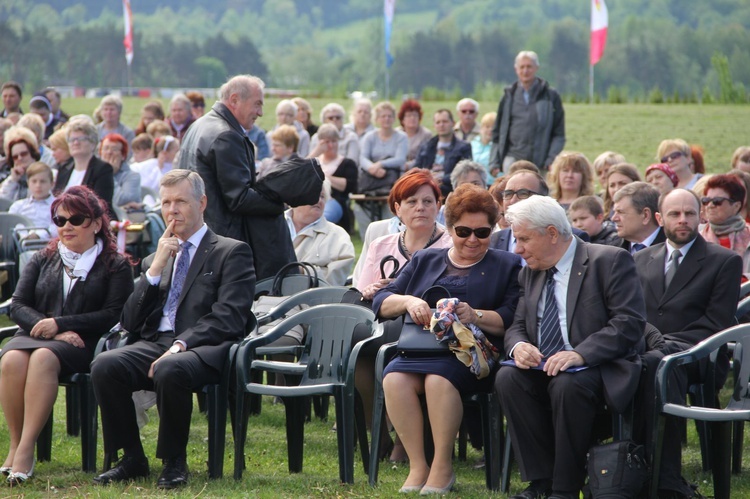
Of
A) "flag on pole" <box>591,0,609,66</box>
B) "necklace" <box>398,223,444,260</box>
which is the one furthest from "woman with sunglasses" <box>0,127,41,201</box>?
"flag on pole" <box>591,0,609,66</box>

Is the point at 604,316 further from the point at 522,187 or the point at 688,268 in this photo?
the point at 522,187

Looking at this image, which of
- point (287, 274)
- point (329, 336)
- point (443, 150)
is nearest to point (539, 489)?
point (329, 336)

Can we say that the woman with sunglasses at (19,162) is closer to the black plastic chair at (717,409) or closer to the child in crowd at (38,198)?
the child in crowd at (38,198)

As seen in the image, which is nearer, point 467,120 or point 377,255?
point 377,255

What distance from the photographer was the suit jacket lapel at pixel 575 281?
4992 mm

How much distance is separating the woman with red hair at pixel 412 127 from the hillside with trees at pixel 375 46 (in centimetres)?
3024

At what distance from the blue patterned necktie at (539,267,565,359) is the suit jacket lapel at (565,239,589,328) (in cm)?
Result: 6

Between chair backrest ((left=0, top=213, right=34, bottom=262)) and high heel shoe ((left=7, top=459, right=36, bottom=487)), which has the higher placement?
chair backrest ((left=0, top=213, right=34, bottom=262))

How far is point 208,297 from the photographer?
5.66 meters

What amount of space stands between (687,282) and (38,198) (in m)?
6.60

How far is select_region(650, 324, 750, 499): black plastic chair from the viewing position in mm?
4672

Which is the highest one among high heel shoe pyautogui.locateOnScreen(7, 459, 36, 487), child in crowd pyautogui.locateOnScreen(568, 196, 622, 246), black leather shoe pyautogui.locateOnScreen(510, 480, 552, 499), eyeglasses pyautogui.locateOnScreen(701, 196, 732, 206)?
eyeglasses pyautogui.locateOnScreen(701, 196, 732, 206)

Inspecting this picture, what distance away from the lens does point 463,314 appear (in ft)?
17.1

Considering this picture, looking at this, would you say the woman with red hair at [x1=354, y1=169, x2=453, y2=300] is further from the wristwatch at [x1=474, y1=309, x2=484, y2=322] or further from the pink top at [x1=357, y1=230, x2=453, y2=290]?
the wristwatch at [x1=474, y1=309, x2=484, y2=322]
